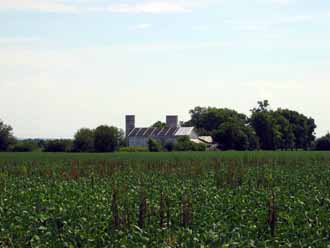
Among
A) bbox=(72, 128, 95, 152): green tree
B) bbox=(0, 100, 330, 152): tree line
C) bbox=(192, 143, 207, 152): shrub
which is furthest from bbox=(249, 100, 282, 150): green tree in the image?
bbox=(72, 128, 95, 152): green tree

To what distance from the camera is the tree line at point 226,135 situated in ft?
353

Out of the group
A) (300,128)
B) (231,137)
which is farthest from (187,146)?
(300,128)

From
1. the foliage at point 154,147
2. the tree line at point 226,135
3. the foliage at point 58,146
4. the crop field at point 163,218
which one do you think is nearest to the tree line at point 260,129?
the tree line at point 226,135

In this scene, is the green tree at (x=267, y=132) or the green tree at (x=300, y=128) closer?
the green tree at (x=267, y=132)

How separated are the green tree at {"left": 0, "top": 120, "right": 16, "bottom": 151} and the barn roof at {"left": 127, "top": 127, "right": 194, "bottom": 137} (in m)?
54.7

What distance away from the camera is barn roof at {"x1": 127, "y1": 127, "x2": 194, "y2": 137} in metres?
168

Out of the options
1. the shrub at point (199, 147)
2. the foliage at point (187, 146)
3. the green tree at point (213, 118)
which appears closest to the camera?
the shrub at point (199, 147)

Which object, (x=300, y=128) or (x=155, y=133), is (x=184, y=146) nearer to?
(x=300, y=128)

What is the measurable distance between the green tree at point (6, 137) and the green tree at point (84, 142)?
10085 millimetres

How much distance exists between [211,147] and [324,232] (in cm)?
11122

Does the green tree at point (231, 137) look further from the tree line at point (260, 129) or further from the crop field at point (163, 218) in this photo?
the crop field at point (163, 218)

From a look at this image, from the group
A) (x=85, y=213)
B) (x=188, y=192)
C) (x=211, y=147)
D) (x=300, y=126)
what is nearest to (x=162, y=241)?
(x=85, y=213)

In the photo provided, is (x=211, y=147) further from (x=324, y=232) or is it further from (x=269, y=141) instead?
(x=324, y=232)

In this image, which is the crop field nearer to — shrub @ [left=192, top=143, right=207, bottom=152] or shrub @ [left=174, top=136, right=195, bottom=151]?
shrub @ [left=192, top=143, right=207, bottom=152]
